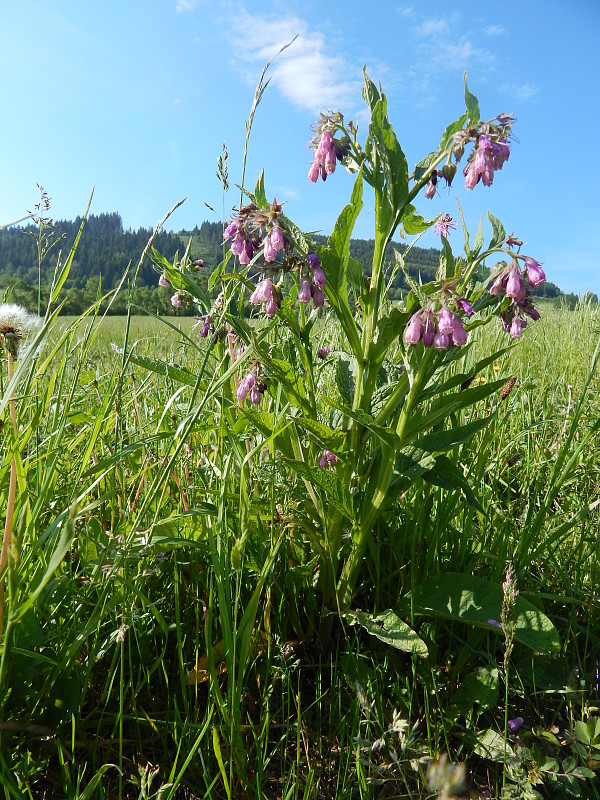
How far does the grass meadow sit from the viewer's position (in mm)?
1065

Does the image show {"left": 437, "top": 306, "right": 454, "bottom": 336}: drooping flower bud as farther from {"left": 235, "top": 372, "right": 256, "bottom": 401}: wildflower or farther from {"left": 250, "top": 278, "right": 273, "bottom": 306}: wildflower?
{"left": 235, "top": 372, "right": 256, "bottom": 401}: wildflower

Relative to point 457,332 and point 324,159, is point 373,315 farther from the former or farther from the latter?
point 324,159

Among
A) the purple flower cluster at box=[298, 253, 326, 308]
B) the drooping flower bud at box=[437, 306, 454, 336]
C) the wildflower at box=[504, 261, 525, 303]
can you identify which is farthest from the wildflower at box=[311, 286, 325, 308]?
the wildflower at box=[504, 261, 525, 303]

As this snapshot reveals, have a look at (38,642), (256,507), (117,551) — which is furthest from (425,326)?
(38,642)

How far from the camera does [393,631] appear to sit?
1.30 metres

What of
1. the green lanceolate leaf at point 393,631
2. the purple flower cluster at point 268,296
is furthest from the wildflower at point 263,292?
the green lanceolate leaf at point 393,631

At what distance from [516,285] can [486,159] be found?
307 millimetres

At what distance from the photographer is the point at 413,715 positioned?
1.33 meters

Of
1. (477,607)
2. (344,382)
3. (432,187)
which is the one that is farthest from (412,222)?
(477,607)

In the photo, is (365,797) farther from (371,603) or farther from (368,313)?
(368,313)

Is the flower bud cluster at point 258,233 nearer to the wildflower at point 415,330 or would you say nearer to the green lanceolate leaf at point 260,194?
the green lanceolate leaf at point 260,194

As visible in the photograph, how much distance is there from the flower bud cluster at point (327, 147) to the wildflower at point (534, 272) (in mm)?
538

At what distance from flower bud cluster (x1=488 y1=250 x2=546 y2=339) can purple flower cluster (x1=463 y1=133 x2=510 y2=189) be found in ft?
0.54

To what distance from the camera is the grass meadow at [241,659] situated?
41.9 inches
